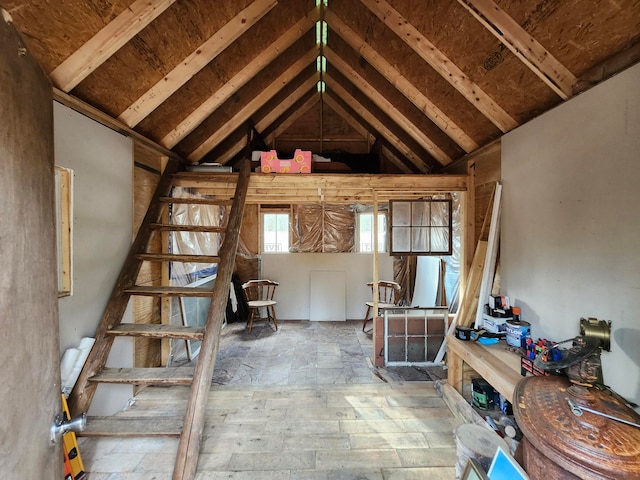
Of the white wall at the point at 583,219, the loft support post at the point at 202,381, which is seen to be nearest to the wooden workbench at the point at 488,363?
the white wall at the point at 583,219

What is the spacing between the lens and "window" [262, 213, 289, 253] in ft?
19.4

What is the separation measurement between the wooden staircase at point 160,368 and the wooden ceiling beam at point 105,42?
1075 millimetres

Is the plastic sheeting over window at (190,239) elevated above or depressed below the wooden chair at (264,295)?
above

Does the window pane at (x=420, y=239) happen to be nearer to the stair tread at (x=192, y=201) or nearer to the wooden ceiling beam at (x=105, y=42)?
the stair tread at (x=192, y=201)

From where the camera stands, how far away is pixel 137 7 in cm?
140

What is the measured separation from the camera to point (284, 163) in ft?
9.62

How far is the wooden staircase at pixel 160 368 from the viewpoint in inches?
55.6

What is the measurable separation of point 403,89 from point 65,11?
226 centimetres

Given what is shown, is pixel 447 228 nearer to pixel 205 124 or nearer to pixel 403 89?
pixel 403 89

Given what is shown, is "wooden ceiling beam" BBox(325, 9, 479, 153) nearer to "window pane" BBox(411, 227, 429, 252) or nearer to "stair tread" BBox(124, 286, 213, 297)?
"window pane" BBox(411, 227, 429, 252)

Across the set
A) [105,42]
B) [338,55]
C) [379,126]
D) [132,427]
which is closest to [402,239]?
[379,126]

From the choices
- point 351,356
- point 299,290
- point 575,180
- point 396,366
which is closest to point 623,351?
point 575,180

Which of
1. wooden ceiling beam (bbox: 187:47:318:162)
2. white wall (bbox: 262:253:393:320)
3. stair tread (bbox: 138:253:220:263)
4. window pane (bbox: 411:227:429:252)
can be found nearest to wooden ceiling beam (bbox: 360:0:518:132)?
wooden ceiling beam (bbox: 187:47:318:162)

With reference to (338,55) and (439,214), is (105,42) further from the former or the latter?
(439,214)
